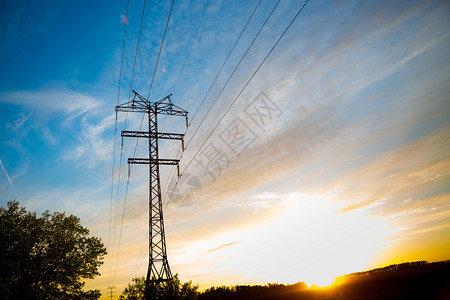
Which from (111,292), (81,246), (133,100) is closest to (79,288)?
(81,246)

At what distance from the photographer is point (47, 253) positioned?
79.6ft

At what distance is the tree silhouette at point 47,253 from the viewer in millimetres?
21359

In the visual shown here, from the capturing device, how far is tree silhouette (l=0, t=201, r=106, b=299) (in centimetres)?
2136

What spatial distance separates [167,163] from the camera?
22922 mm

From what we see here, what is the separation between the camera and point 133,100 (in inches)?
873

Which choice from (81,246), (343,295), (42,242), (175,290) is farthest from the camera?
(343,295)

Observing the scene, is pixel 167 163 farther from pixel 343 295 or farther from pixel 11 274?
pixel 343 295

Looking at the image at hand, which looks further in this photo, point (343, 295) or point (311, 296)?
point (311, 296)

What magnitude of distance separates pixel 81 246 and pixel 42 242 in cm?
394

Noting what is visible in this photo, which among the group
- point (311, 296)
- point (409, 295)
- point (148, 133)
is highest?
point (148, 133)

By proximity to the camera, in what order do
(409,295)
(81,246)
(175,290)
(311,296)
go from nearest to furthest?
(175,290), (81,246), (409,295), (311,296)

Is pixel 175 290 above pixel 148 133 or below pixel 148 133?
below

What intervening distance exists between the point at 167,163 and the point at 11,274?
55.4ft

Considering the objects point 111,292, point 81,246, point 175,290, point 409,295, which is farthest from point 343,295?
point 111,292
